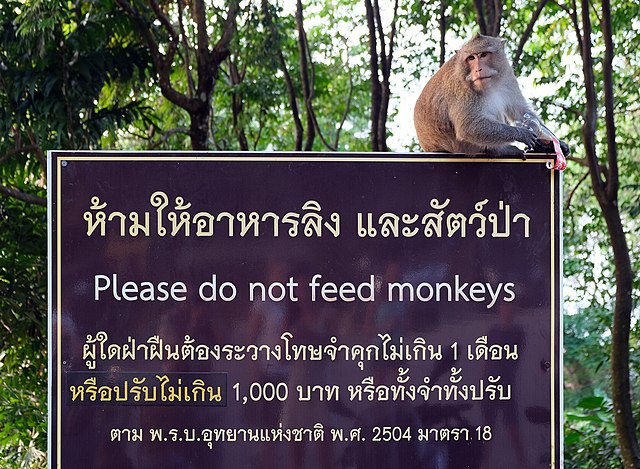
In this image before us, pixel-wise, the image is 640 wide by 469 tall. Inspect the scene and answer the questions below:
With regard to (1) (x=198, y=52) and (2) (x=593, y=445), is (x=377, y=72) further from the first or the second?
(2) (x=593, y=445)

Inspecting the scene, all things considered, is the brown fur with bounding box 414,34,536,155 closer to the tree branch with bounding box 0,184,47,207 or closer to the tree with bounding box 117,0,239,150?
the tree branch with bounding box 0,184,47,207

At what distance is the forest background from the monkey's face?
11.2 feet

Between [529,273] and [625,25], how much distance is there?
21.4 feet

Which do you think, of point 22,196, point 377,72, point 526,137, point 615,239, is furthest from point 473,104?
point 377,72

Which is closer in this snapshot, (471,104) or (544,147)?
(544,147)

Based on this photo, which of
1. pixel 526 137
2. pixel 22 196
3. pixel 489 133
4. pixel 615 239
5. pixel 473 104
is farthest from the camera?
pixel 22 196

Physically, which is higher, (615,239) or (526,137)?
(526,137)

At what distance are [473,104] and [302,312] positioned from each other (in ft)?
3.32

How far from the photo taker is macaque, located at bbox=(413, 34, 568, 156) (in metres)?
2.71

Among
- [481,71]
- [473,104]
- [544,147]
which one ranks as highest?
[481,71]

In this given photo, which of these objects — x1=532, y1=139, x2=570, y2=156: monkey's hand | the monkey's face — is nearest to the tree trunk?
the monkey's face

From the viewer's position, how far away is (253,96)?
877 centimetres

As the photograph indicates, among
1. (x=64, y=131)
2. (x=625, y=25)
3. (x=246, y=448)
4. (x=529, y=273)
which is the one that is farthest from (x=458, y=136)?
(x=625, y=25)

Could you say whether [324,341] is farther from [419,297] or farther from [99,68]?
[99,68]
